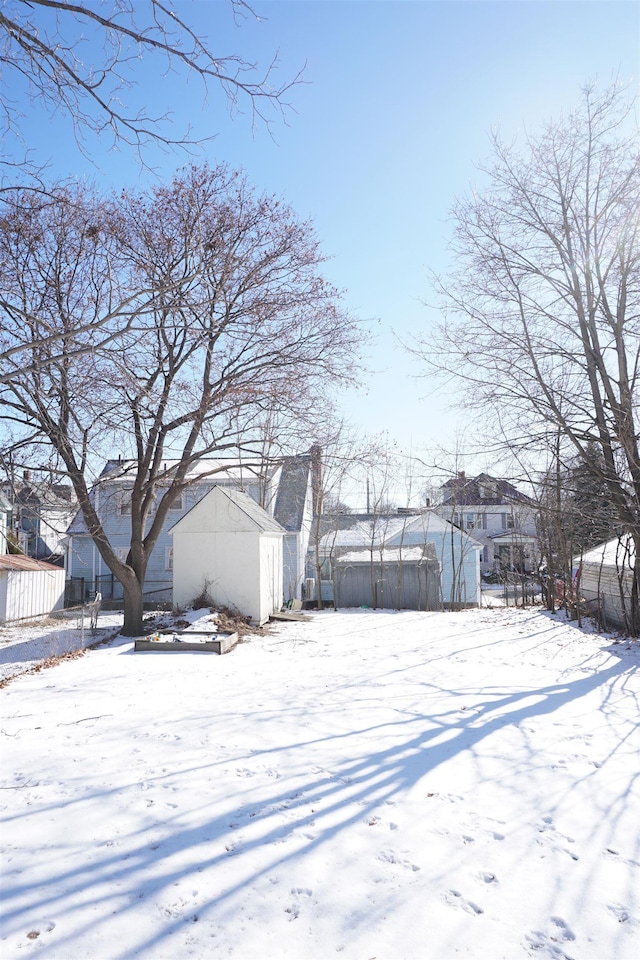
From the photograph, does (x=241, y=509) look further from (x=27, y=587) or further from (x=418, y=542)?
(x=418, y=542)

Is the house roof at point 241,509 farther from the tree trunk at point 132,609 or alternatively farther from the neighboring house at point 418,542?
the neighboring house at point 418,542

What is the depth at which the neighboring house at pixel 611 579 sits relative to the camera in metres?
14.0

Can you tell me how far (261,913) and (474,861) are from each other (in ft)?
4.36

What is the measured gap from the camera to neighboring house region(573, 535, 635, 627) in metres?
14.0

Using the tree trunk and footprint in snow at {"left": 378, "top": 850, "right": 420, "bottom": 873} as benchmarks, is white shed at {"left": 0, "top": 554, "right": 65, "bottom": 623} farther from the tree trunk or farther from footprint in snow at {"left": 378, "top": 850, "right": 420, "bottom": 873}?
footprint in snow at {"left": 378, "top": 850, "right": 420, "bottom": 873}

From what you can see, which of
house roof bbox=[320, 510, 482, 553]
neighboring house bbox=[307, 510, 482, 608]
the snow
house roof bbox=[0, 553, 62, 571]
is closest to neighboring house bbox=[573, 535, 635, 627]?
the snow

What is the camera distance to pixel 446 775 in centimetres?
510

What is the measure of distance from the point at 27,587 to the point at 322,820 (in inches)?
774

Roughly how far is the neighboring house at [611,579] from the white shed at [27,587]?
1608 centimetres

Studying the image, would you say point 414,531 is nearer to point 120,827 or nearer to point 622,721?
point 622,721

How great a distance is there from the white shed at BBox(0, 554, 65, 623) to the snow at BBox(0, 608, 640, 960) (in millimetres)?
13039

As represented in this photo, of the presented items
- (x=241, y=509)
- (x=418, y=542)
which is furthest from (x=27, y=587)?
(x=418, y=542)

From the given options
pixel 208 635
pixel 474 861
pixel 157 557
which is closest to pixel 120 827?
pixel 474 861

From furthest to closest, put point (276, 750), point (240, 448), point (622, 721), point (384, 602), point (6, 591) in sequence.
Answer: point (384, 602), point (6, 591), point (240, 448), point (622, 721), point (276, 750)
